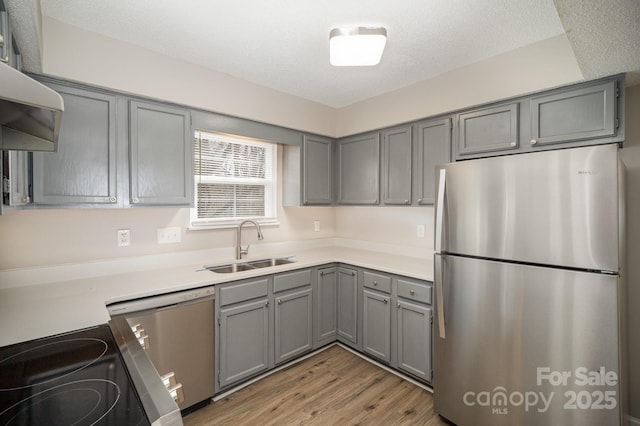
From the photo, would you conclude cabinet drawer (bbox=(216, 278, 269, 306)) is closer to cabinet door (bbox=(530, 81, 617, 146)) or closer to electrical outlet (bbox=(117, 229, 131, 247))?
electrical outlet (bbox=(117, 229, 131, 247))

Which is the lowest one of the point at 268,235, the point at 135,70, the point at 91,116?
the point at 268,235

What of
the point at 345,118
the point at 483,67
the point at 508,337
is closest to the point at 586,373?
the point at 508,337

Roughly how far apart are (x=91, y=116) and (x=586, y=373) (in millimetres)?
3134

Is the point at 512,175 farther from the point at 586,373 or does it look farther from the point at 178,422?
the point at 178,422

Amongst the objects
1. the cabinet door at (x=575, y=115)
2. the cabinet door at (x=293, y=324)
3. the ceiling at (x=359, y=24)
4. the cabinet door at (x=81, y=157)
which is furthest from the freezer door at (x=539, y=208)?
the cabinet door at (x=81, y=157)

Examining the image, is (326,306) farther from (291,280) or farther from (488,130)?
(488,130)

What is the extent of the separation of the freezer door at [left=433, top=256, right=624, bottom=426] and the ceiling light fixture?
1408mm

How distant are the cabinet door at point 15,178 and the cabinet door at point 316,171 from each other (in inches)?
81.2

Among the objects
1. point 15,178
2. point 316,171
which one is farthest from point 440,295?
point 15,178

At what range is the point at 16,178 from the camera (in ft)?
4.79

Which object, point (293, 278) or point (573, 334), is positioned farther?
point (293, 278)

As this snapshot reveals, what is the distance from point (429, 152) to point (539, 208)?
1114mm

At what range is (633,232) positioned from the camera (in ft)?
6.21

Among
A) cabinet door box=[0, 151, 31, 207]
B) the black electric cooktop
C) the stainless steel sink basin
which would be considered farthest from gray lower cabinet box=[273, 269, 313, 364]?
cabinet door box=[0, 151, 31, 207]
